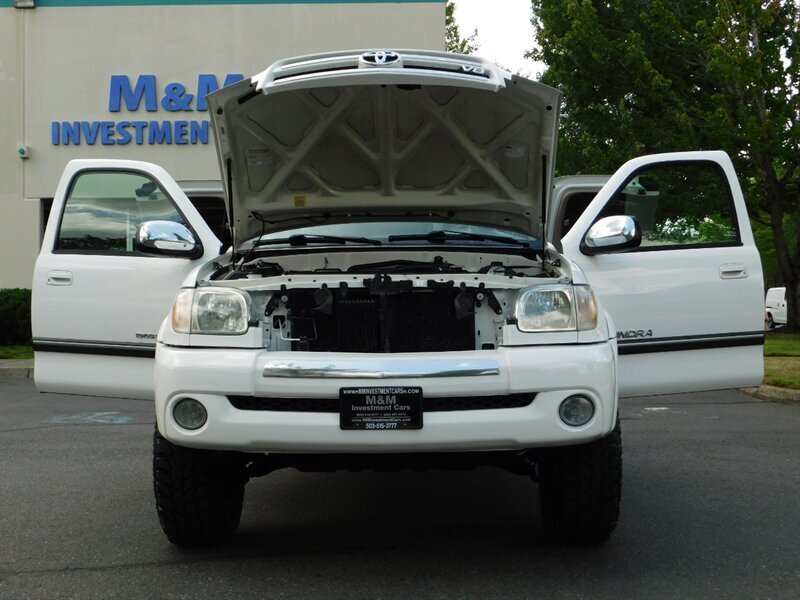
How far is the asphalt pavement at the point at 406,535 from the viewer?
409cm

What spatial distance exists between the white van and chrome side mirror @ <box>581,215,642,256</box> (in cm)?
2657

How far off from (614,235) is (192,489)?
7.82 feet

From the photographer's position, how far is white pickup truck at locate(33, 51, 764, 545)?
13.1ft

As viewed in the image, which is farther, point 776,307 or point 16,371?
point 776,307

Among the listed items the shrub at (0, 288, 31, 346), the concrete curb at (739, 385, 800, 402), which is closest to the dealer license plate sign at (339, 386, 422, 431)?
the concrete curb at (739, 385, 800, 402)

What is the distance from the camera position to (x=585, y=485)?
4336 mm

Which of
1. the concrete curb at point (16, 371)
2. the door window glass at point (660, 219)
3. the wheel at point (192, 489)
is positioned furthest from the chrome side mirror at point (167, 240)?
the concrete curb at point (16, 371)

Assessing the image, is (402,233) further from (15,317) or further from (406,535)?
(15,317)

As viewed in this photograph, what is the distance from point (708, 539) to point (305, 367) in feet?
7.19

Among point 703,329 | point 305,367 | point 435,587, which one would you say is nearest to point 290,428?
point 305,367

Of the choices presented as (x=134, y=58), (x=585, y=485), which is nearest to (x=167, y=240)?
(x=585, y=485)

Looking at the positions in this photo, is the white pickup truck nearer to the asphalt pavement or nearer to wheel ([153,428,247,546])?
wheel ([153,428,247,546])

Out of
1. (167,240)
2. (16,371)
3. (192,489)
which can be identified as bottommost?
(16,371)

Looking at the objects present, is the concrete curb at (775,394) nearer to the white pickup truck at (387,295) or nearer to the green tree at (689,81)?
the white pickup truck at (387,295)
